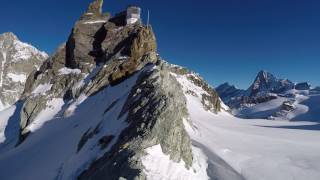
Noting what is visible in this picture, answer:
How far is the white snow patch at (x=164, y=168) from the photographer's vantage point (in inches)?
823

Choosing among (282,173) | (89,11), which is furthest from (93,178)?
(89,11)

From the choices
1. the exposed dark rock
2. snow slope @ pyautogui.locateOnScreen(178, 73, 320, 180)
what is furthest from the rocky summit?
snow slope @ pyautogui.locateOnScreen(178, 73, 320, 180)

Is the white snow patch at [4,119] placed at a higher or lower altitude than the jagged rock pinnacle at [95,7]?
lower

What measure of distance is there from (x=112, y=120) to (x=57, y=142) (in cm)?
1473

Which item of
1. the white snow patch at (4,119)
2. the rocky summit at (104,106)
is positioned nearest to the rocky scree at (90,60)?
the rocky summit at (104,106)

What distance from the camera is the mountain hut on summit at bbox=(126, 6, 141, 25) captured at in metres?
69.1

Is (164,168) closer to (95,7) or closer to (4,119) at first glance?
(4,119)

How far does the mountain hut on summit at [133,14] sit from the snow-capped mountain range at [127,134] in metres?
1.06

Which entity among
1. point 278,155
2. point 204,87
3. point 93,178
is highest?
point 204,87

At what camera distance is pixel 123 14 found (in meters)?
72.2

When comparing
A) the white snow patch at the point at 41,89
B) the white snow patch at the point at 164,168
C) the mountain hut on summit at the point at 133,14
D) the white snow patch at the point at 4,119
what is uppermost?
the mountain hut on summit at the point at 133,14

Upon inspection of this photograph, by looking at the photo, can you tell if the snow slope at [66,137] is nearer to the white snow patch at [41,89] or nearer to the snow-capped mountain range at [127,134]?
the snow-capped mountain range at [127,134]

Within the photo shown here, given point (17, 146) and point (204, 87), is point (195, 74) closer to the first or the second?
point (204, 87)

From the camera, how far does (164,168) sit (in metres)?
21.5
